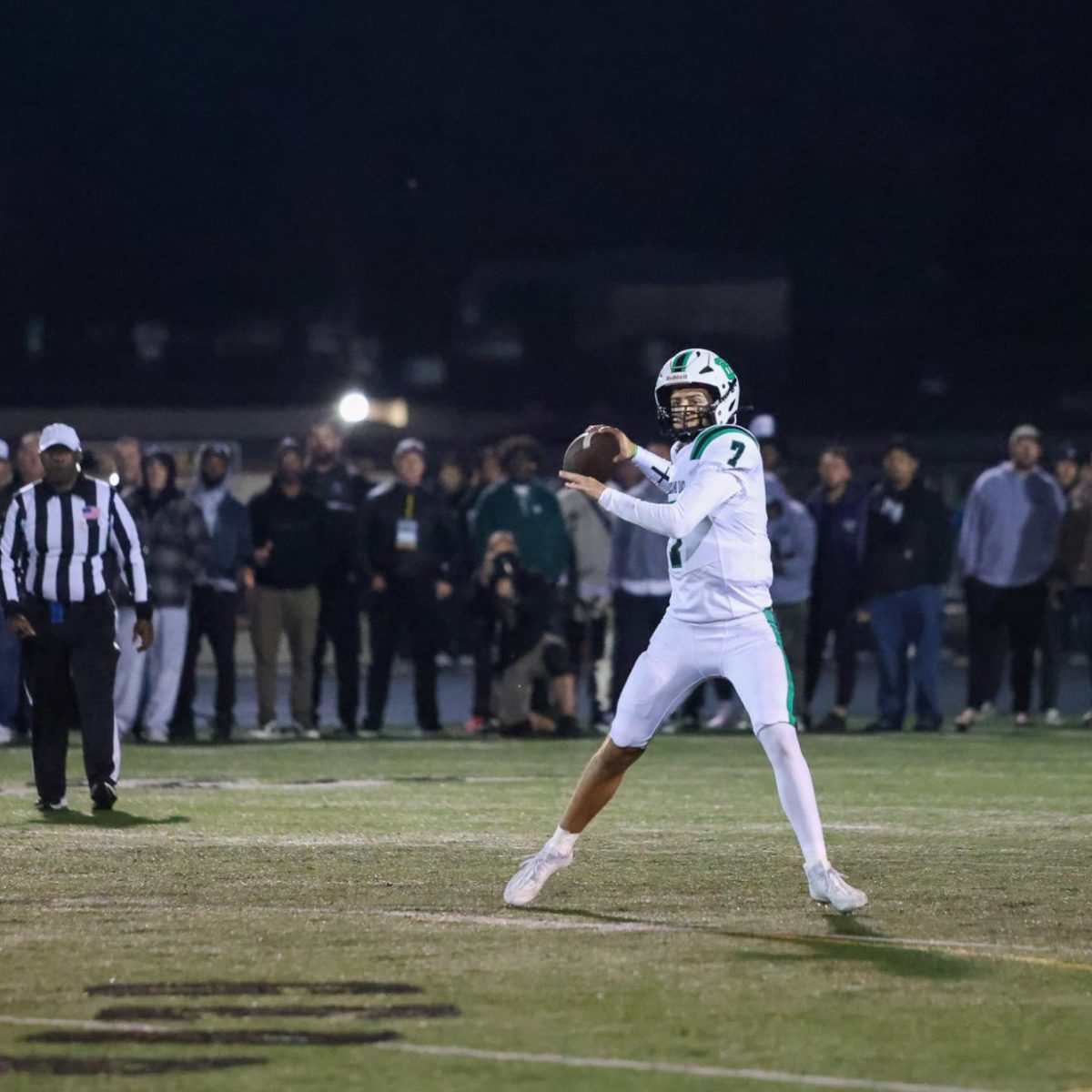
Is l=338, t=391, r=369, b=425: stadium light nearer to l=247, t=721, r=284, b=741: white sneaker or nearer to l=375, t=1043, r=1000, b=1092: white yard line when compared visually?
l=247, t=721, r=284, b=741: white sneaker

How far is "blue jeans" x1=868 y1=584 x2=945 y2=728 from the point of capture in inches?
685

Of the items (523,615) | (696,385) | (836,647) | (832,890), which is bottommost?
(832,890)

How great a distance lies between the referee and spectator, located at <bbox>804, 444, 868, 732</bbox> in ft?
22.4

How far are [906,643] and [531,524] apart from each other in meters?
2.88

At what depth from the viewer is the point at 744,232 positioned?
52281 millimetres

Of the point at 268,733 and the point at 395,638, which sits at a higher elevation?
the point at 395,638

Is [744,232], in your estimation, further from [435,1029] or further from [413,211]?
[435,1029]

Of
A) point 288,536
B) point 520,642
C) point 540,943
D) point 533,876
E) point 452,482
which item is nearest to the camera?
point 540,943

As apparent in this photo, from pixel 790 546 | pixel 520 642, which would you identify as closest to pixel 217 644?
pixel 520 642

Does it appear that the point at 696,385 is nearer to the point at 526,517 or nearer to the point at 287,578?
the point at 526,517

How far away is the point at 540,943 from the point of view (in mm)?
7715

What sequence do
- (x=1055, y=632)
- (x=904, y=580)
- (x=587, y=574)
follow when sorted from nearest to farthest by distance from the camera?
(x=904, y=580), (x=587, y=574), (x=1055, y=632)

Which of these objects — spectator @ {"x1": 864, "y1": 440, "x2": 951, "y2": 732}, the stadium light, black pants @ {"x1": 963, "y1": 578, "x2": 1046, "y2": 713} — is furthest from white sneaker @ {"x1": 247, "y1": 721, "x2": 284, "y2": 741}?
the stadium light

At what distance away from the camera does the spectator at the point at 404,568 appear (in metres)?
17.2
